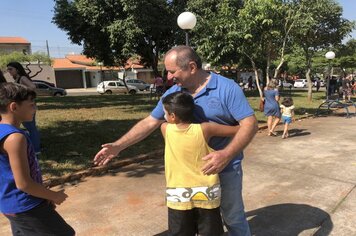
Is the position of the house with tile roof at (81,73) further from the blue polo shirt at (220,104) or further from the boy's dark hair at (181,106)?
the boy's dark hair at (181,106)

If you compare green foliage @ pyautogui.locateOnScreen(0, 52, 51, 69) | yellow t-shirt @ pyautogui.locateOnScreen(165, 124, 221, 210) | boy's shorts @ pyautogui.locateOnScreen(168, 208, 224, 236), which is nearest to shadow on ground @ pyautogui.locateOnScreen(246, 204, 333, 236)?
boy's shorts @ pyautogui.locateOnScreen(168, 208, 224, 236)

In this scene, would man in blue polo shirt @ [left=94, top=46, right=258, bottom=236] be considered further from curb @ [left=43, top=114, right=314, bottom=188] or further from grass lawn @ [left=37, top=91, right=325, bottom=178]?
grass lawn @ [left=37, top=91, right=325, bottom=178]

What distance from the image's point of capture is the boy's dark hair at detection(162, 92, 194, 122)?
2.52m

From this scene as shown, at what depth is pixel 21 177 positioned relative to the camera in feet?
7.48

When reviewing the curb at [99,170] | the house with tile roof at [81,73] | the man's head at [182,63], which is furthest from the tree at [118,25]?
the house with tile roof at [81,73]

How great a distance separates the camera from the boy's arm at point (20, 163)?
2240 millimetres

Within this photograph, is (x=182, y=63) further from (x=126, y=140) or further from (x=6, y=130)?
(x=6, y=130)

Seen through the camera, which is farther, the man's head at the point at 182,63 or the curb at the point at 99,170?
the curb at the point at 99,170

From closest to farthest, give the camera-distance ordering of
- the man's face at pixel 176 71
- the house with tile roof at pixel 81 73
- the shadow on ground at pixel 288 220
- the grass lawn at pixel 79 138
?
the man's face at pixel 176 71, the shadow on ground at pixel 288 220, the grass lawn at pixel 79 138, the house with tile roof at pixel 81 73

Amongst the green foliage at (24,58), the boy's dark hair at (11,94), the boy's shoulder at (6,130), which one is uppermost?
the green foliage at (24,58)

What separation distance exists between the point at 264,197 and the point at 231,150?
8.60ft

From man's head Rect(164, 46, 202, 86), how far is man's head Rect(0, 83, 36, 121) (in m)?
0.94

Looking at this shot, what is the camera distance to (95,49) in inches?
938

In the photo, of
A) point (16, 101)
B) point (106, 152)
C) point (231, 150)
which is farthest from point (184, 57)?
point (16, 101)
